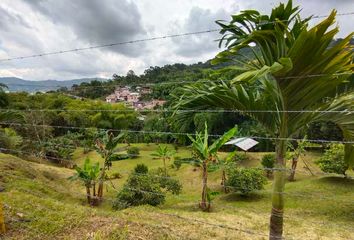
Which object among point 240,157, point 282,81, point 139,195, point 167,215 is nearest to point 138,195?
point 139,195

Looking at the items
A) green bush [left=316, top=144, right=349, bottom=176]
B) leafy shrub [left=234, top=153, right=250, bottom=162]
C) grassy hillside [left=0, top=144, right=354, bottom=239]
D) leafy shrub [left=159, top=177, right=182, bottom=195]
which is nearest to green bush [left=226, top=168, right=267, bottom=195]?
grassy hillside [left=0, top=144, right=354, bottom=239]

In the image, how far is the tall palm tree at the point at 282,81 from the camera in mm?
2670

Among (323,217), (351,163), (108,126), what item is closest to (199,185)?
(323,217)

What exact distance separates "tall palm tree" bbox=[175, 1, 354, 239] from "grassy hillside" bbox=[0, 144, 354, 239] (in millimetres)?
840

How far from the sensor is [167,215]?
7.42m

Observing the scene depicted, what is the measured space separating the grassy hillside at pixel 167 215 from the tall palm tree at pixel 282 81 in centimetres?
84

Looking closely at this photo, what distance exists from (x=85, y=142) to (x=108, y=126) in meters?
9.19

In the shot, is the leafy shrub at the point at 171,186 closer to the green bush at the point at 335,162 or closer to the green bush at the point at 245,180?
the green bush at the point at 245,180

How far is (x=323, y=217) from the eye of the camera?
34.8 feet

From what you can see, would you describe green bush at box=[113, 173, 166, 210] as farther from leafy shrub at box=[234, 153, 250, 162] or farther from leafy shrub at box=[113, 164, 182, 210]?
leafy shrub at box=[234, 153, 250, 162]

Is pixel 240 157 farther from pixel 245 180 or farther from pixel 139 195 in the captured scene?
pixel 139 195

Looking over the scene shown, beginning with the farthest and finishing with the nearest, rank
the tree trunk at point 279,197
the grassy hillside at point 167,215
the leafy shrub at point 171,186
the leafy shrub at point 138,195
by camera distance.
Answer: the leafy shrub at point 171,186
the leafy shrub at point 138,195
the grassy hillside at point 167,215
the tree trunk at point 279,197

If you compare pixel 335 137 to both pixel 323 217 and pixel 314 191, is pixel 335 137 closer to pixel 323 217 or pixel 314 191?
pixel 314 191

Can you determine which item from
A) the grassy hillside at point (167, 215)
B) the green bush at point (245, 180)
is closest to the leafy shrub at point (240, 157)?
the grassy hillside at point (167, 215)
